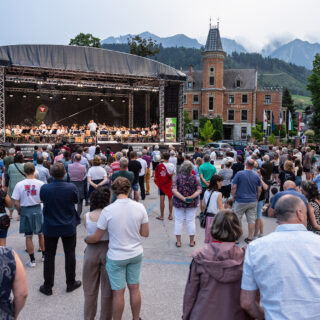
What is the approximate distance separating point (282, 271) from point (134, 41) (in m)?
40.3

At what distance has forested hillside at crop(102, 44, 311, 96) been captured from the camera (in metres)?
137

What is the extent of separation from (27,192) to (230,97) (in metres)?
45.0

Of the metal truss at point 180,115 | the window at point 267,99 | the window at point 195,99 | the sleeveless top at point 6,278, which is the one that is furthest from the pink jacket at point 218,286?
the window at point 267,99

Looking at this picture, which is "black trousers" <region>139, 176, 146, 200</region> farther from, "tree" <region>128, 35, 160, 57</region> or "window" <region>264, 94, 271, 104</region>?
"window" <region>264, 94, 271, 104</region>

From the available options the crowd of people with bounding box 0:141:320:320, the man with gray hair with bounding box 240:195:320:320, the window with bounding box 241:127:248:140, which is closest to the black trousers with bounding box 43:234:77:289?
the crowd of people with bounding box 0:141:320:320

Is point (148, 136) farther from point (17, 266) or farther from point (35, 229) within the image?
point (17, 266)

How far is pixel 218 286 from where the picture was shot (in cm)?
226

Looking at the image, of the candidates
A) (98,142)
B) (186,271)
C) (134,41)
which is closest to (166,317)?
(186,271)

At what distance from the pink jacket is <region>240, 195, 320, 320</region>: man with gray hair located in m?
0.11

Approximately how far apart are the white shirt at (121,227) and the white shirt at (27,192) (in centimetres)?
222

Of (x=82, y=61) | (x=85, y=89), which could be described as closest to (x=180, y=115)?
(x=82, y=61)

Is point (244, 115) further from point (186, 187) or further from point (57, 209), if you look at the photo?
point (57, 209)

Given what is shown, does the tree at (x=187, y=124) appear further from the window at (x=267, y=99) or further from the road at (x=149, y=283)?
the road at (x=149, y=283)

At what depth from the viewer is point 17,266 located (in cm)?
197
